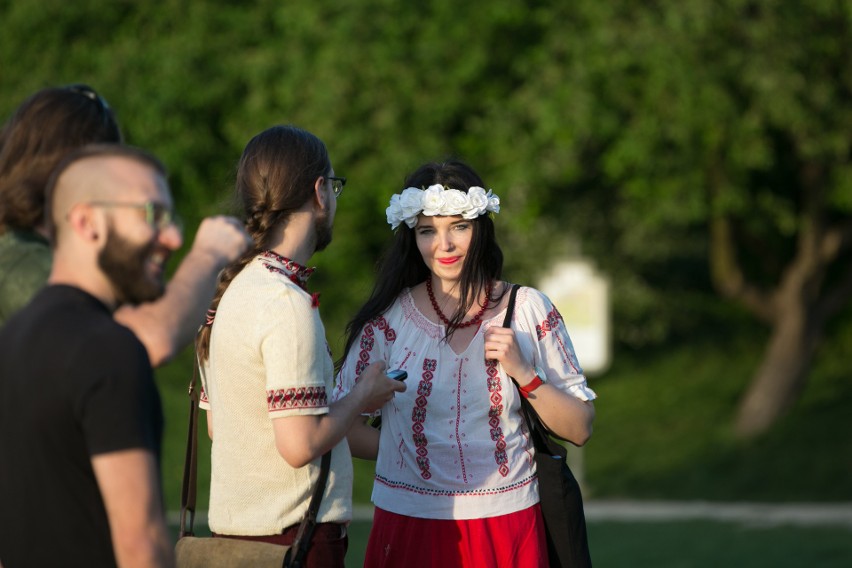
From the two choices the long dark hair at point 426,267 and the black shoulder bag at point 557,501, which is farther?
the long dark hair at point 426,267

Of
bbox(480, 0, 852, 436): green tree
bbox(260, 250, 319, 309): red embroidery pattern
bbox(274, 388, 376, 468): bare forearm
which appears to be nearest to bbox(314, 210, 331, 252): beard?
bbox(260, 250, 319, 309): red embroidery pattern

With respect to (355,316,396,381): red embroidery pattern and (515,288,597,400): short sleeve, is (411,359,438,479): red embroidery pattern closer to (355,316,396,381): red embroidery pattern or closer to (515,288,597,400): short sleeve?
(355,316,396,381): red embroidery pattern

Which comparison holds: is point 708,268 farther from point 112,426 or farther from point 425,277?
point 112,426

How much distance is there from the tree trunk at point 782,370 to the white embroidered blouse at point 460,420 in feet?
43.4

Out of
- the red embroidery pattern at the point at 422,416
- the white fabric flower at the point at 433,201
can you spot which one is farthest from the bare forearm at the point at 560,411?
the white fabric flower at the point at 433,201

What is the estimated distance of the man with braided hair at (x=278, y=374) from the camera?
9.96 ft

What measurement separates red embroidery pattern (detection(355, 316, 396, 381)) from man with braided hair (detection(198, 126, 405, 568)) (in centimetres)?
56

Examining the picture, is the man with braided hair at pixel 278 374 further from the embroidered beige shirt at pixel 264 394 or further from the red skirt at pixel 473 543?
the red skirt at pixel 473 543

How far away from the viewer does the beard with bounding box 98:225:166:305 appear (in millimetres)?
2336

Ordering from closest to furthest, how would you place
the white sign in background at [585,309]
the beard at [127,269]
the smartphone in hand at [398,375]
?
the beard at [127,269]
the smartphone in hand at [398,375]
the white sign in background at [585,309]

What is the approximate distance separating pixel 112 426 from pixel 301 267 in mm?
1138

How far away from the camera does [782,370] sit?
1669 cm

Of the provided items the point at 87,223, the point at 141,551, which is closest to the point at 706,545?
the point at 141,551

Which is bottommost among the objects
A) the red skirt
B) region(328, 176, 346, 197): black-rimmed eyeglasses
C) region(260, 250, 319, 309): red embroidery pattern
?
the red skirt
